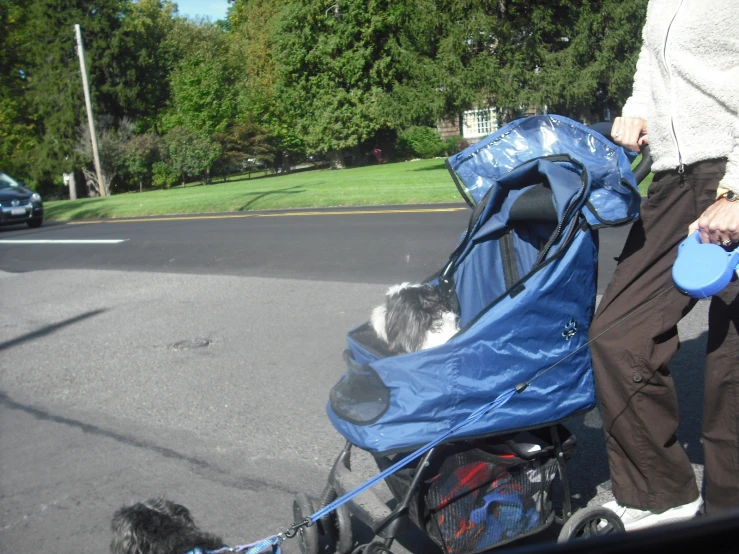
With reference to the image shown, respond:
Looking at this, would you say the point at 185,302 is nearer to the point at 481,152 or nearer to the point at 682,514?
the point at 481,152

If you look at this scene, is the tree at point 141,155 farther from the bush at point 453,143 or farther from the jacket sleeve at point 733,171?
the jacket sleeve at point 733,171

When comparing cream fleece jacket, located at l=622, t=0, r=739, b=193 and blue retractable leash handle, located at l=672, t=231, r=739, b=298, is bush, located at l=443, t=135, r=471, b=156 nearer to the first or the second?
cream fleece jacket, located at l=622, t=0, r=739, b=193

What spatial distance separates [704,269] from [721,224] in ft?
0.58

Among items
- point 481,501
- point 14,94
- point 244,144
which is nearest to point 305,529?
point 481,501

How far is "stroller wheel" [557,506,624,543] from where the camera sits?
2.82 m

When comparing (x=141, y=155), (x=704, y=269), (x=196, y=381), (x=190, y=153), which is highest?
(x=141, y=155)

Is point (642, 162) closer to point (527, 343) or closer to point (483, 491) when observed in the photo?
point (527, 343)

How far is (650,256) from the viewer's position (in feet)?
9.56

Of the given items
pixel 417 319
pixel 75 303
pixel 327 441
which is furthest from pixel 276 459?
pixel 75 303

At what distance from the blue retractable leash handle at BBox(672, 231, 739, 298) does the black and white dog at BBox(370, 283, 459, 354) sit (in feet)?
2.99

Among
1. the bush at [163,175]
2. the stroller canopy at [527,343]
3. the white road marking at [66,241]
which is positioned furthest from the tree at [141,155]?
the stroller canopy at [527,343]

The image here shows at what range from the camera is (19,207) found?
2111 centimetres

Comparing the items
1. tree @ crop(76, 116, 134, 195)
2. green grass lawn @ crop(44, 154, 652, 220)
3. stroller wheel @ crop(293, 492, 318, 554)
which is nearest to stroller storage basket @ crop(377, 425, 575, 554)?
stroller wheel @ crop(293, 492, 318, 554)

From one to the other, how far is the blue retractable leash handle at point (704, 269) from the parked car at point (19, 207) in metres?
21.3
